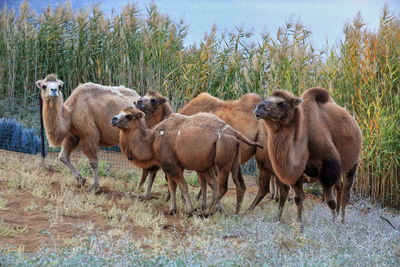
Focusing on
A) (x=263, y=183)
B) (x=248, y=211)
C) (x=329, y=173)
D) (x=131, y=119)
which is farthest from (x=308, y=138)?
(x=131, y=119)

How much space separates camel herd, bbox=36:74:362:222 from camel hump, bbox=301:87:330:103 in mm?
11

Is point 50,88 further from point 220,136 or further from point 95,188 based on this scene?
point 220,136

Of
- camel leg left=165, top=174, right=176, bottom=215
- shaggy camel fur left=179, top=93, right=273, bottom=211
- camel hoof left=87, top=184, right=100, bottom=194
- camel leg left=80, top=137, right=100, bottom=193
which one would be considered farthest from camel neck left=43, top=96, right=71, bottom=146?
camel leg left=165, top=174, right=176, bottom=215

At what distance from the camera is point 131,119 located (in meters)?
9.95

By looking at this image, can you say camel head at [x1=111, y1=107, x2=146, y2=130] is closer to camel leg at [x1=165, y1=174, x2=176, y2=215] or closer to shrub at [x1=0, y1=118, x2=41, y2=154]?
camel leg at [x1=165, y1=174, x2=176, y2=215]

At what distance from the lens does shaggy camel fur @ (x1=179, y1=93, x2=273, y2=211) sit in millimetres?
9875

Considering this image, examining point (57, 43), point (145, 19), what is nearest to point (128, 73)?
point (145, 19)

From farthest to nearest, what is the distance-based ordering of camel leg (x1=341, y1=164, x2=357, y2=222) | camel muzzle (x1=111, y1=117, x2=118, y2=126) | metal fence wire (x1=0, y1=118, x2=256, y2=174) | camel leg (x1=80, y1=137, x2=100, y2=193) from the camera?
metal fence wire (x1=0, y1=118, x2=256, y2=174), camel leg (x1=80, y1=137, x2=100, y2=193), camel muzzle (x1=111, y1=117, x2=118, y2=126), camel leg (x1=341, y1=164, x2=357, y2=222)

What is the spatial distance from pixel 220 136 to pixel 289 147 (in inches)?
59.0

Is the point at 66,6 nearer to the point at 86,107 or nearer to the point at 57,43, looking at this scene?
the point at 57,43

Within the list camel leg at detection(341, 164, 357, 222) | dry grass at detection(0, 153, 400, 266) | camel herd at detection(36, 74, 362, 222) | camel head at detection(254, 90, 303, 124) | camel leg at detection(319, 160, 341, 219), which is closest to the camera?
dry grass at detection(0, 153, 400, 266)

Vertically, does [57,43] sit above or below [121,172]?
above

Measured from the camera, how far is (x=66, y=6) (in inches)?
714

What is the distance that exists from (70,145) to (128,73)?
17.0 feet
